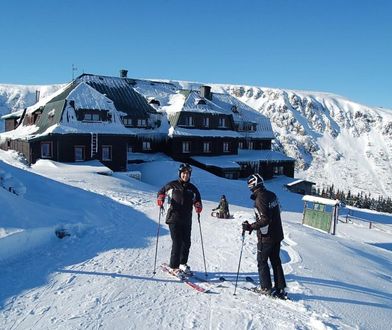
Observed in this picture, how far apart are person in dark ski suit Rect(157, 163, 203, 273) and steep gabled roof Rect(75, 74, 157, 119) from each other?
3273cm

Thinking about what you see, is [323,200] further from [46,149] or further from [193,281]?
[46,149]

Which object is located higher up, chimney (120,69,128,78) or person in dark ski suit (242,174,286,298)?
chimney (120,69,128,78)

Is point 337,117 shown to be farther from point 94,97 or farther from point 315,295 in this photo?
point 315,295

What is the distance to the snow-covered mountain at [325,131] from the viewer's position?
125 meters

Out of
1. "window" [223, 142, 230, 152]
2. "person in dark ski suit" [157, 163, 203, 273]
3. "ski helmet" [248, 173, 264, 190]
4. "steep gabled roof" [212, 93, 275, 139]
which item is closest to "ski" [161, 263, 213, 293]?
"person in dark ski suit" [157, 163, 203, 273]

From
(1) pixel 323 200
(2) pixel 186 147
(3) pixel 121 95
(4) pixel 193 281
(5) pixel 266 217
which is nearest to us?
(5) pixel 266 217

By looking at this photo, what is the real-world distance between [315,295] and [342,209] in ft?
101

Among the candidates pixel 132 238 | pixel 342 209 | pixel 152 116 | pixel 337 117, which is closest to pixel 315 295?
pixel 132 238

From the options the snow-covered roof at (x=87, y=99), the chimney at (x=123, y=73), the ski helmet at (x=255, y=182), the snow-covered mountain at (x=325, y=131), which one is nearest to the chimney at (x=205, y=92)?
the chimney at (x=123, y=73)

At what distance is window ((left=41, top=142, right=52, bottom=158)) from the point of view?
103ft

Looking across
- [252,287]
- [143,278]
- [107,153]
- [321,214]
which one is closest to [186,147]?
[107,153]

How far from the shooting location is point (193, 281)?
6.88 m

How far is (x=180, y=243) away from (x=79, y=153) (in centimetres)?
2684

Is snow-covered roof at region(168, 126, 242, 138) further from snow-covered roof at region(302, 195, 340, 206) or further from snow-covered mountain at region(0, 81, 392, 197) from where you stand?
snow-covered mountain at region(0, 81, 392, 197)
